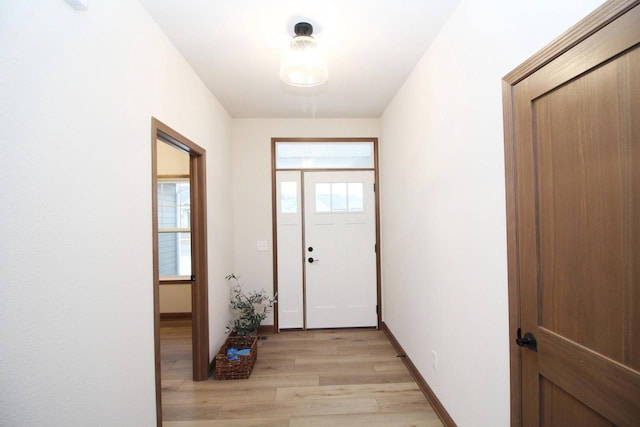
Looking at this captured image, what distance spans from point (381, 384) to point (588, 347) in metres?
1.79

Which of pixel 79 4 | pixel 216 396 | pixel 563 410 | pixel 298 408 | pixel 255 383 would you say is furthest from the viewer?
pixel 255 383

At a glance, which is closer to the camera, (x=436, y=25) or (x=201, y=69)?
(x=436, y=25)

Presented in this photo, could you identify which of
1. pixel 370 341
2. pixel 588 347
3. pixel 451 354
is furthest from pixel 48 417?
pixel 370 341

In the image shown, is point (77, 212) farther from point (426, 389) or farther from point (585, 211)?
point (426, 389)

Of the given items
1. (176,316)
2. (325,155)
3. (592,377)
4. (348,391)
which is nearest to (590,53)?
(592,377)

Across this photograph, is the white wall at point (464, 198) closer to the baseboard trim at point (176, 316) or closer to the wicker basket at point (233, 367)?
the wicker basket at point (233, 367)

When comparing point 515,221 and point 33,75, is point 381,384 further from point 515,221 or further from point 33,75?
point 33,75

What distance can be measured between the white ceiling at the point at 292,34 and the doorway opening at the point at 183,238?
0.66 meters

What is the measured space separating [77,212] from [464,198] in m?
1.92

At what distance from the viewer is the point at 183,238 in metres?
4.04

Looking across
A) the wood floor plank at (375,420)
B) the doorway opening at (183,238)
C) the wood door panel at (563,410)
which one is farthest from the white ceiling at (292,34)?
the wood floor plank at (375,420)

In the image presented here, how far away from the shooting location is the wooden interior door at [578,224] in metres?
0.76

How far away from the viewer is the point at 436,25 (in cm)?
175

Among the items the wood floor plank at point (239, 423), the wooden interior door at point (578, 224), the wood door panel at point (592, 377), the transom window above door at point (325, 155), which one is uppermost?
the transom window above door at point (325, 155)
